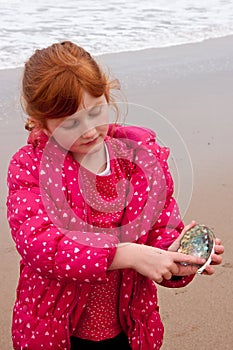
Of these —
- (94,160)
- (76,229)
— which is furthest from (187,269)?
(94,160)

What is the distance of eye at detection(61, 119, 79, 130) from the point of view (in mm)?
2207

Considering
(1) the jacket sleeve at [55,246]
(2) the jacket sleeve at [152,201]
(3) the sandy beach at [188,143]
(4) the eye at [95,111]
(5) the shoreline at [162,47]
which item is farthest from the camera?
(5) the shoreline at [162,47]

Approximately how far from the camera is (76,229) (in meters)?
2.30

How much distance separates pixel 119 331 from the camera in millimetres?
2523

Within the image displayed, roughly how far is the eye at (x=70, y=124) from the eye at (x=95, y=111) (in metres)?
0.05

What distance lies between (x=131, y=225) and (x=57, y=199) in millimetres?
289

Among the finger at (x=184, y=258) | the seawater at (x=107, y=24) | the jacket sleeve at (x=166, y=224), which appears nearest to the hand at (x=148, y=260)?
the finger at (x=184, y=258)

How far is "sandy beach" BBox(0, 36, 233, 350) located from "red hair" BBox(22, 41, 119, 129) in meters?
0.51

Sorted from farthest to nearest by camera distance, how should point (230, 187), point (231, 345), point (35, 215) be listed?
point (230, 187)
point (231, 345)
point (35, 215)

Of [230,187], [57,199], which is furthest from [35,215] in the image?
[230,187]

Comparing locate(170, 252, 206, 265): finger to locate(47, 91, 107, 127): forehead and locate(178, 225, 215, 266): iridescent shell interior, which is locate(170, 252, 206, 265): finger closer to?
locate(178, 225, 215, 266): iridescent shell interior

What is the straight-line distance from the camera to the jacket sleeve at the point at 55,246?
2111mm

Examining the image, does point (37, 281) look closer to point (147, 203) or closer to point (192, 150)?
point (147, 203)

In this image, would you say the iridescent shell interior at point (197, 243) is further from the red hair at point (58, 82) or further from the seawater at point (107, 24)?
the seawater at point (107, 24)
